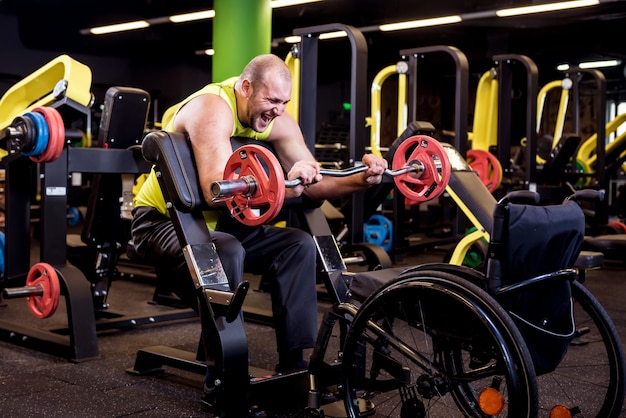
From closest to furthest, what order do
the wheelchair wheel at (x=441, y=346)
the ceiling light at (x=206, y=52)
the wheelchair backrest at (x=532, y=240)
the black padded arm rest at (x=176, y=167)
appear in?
the wheelchair wheel at (x=441, y=346), the wheelchair backrest at (x=532, y=240), the black padded arm rest at (x=176, y=167), the ceiling light at (x=206, y=52)

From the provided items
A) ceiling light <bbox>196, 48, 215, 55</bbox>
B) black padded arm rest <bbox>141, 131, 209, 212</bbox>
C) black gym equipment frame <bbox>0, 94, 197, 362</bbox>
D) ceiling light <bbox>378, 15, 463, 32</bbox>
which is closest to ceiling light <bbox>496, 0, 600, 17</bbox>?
ceiling light <bbox>378, 15, 463, 32</bbox>

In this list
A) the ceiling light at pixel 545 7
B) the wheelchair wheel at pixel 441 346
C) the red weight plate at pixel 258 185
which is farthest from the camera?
the ceiling light at pixel 545 7

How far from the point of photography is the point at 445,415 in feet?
7.07

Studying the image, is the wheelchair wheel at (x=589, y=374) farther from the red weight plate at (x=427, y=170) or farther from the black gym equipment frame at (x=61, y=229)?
the black gym equipment frame at (x=61, y=229)

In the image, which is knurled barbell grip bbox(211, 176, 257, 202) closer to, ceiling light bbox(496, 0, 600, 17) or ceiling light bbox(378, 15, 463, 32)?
ceiling light bbox(496, 0, 600, 17)

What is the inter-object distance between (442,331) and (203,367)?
855mm

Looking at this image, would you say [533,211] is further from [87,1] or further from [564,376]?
[87,1]

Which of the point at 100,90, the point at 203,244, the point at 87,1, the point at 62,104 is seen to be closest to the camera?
the point at 203,244

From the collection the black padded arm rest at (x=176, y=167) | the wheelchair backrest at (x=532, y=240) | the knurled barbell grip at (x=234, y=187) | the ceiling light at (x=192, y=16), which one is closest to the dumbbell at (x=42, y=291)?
the black padded arm rest at (x=176, y=167)

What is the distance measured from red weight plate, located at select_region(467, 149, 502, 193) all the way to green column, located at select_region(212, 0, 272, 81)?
1.81m

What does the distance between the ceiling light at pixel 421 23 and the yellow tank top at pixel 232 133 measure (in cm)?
754

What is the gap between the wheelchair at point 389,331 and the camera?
1506mm

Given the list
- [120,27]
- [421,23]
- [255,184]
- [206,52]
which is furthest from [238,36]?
[206,52]

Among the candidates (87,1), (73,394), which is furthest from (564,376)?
(87,1)
